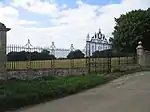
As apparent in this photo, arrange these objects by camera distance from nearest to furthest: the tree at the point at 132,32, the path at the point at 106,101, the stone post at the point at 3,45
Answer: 1. the path at the point at 106,101
2. the stone post at the point at 3,45
3. the tree at the point at 132,32

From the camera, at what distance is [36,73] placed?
2031 centimetres

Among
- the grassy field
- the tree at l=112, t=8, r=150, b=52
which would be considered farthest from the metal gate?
the tree at l=112, t=8, r=150, b=52

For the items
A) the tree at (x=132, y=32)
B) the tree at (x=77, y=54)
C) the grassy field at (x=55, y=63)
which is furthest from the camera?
the tree at (x=132, y=32)

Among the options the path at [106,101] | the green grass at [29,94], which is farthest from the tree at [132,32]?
the green grass at [29,94]

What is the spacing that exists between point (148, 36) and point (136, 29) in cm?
143

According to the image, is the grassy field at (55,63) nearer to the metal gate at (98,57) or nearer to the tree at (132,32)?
the metal gate at (98,57)

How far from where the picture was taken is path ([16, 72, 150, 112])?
1074 cm

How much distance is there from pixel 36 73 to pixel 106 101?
866 cm

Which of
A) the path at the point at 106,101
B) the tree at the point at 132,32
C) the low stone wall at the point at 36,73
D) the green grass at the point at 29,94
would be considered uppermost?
the tree at the point at 132,32

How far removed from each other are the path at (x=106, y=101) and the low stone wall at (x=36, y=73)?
14.7 ft

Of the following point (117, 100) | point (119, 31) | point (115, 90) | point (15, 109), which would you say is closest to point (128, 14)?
point (119, 31)

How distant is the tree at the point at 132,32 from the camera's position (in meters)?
37.8

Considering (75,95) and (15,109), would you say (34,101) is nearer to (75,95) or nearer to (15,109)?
(15,109)

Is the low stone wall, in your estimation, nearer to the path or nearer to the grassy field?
the grassy field
